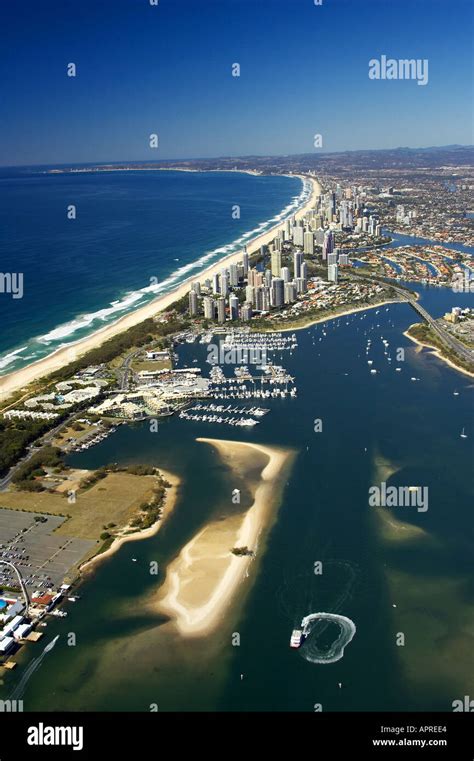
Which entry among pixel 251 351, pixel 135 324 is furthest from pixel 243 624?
pixel 135 324

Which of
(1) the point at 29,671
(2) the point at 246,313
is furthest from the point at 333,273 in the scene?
(1) the point at 29,671

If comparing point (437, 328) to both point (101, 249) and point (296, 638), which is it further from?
point (101, 249)

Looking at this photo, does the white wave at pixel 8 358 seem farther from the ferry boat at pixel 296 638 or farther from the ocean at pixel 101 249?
the ferry boat at pixel 296 638

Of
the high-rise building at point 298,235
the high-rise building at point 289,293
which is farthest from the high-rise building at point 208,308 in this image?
the high-rise building at point 298,235

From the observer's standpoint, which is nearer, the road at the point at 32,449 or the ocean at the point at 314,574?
the ocean at the point at 314,574

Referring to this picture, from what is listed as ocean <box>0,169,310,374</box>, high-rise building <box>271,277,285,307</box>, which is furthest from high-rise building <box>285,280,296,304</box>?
ocean <box>0,169,310,374</box>

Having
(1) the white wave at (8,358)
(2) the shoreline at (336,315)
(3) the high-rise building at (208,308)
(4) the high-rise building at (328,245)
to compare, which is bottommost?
(1) the white wave at (8,358)
